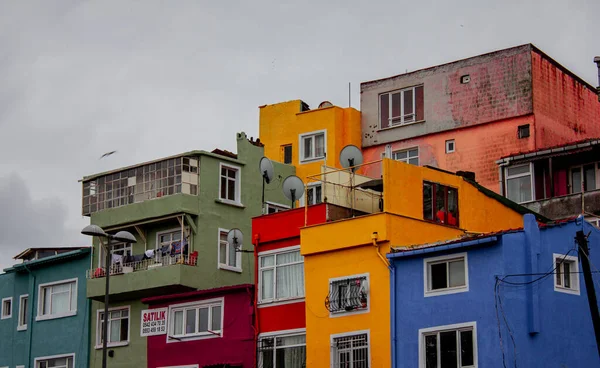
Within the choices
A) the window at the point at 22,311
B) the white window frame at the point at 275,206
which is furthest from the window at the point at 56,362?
the white window frame at the point at 275,206

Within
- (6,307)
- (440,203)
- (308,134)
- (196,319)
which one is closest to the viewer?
(440,203)

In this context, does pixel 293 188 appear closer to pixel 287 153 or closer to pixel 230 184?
pixel 230 184

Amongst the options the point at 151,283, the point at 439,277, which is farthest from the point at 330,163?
the point at 439,277

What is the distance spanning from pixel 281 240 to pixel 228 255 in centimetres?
977

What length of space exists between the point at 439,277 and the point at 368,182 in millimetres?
7077

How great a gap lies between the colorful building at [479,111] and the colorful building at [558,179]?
1.34 metres

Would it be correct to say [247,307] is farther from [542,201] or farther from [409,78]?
[409,78]

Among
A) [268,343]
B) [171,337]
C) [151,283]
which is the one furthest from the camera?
[151,283]

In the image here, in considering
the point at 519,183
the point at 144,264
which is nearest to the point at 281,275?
the point at 144,264

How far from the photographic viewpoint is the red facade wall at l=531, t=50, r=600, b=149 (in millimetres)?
57812

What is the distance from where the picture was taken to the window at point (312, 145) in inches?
2502

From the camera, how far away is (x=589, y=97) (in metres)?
62.3

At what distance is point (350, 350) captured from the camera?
4222cm

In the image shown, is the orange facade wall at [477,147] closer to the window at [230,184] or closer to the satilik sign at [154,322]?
the window at [230,184]
